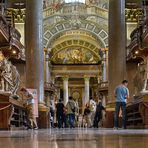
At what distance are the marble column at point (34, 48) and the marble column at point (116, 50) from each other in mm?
2043

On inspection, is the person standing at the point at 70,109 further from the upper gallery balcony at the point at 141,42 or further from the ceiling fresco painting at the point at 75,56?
the ceiling fresco painting at the point at 75,56

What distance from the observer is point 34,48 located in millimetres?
12961

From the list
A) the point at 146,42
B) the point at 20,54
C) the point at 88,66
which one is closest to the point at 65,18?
the point at 88,66

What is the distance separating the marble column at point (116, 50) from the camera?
13109 millimetres

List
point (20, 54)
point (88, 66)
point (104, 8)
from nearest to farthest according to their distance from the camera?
point (20, 54) < point (104, 8) < point (88, 66)

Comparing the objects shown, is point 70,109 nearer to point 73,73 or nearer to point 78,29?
point 78,29

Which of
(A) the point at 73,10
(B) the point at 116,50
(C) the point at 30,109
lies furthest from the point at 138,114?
(A) the point at 73,10

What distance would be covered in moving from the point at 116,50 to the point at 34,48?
7.73 ft

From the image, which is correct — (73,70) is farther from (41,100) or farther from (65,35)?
(41,100)

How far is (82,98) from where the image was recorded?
47.1 metres

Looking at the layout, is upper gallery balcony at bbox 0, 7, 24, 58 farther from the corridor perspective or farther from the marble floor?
the marble floor

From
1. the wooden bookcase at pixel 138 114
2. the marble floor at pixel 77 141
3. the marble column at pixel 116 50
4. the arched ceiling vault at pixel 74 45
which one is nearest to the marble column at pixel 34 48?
the marble column at pixel 116 50

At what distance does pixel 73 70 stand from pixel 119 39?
29.1 meters

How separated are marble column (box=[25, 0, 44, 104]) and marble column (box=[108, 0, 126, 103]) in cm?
204
